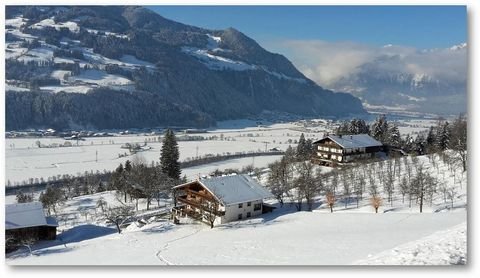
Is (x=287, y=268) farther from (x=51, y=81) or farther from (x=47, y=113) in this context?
(x=51, y=81)

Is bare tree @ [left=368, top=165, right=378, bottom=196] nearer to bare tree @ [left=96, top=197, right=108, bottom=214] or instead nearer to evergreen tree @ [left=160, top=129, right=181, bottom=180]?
evergreen tree @ [left=160, top=129, right=181, bottom=180]

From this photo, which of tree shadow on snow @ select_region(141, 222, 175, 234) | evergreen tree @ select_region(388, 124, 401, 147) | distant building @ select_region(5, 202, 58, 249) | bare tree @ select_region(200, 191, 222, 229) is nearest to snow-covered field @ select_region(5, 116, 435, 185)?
evergreen tree @ select_region(388, 124, 401, 147)

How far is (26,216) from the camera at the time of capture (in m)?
22.8

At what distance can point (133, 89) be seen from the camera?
16238cm

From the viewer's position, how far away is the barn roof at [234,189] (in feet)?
80.8

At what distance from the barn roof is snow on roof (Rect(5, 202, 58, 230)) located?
26.9 feet

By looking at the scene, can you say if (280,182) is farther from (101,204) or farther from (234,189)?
(101,204)

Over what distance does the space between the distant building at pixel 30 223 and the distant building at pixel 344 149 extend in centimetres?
2604

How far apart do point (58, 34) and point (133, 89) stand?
143 ft

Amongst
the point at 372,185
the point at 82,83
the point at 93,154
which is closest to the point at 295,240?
the point at 372,185

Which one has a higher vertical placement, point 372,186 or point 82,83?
point 82,83

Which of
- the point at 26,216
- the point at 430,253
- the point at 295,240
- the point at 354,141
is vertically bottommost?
the point at 26,216

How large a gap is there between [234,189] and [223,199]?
154 centimetres

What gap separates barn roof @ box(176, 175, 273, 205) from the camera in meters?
24.6
